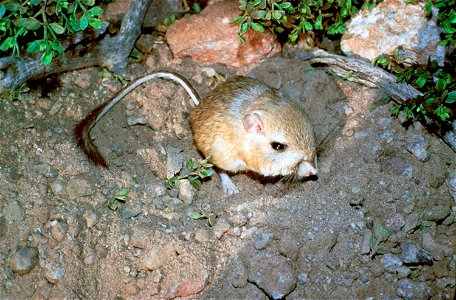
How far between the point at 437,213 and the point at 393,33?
173 centimetres

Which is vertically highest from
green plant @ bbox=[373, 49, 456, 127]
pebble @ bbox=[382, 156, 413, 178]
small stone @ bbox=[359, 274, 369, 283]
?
green plant @ bbox=[373, 49, 456, 127]

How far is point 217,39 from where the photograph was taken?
4.96 metres

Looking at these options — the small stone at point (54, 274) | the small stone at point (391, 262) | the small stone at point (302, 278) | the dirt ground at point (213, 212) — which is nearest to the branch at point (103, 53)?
the dirt ground at point (213, 212)

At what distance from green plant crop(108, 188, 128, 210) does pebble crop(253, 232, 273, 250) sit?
111cm

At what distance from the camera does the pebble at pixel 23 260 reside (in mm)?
3523

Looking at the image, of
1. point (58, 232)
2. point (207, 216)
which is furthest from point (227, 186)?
point (58, 232)

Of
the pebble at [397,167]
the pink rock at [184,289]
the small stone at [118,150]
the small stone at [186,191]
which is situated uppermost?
the pebble at [397,167]

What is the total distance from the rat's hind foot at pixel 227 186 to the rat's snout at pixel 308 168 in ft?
2.24

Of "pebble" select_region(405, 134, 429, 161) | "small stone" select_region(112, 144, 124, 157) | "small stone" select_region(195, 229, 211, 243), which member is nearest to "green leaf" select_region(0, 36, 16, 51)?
"small stone" select_region(112, 144, 124, 157)

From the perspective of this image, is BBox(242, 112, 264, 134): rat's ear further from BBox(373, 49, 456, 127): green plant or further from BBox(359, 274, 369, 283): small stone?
BBox(359, 274, 369, 283): small stone

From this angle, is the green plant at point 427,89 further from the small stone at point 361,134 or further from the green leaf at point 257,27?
the green leaf at point 257,27

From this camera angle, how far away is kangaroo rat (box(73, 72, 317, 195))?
4.16m

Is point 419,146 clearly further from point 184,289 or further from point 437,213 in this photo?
point 184,289

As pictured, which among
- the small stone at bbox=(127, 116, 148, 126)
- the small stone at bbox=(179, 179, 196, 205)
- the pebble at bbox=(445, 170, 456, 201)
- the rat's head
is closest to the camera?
the pebble at bbox=(445, 170, 456, 201)
